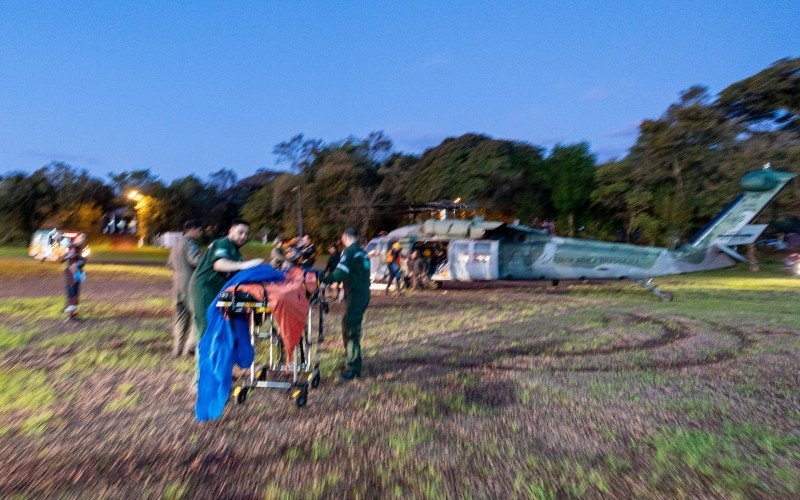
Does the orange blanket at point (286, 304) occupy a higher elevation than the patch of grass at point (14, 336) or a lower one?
higher

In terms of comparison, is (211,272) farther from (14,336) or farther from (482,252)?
(482,252)

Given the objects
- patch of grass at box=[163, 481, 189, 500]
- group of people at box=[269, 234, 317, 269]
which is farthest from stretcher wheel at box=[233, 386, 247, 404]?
group of people at box=[269, 234, 317, 269]

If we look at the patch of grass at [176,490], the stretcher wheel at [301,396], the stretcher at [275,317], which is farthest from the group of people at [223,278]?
the patch of grass at [176,490]

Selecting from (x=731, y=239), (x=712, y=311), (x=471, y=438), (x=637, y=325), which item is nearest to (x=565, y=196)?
(x=731, y=239)

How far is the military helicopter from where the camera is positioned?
728 inches

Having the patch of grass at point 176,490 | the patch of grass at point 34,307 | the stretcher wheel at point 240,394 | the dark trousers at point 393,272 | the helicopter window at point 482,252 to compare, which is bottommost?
the patch of grass at point 34,307

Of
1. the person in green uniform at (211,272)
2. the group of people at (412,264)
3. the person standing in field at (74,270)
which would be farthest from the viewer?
the group of people at (412,264)

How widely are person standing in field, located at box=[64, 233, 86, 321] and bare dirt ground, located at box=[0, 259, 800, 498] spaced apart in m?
1.04

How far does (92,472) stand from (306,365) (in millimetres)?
2578

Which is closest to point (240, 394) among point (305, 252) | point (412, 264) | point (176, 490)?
point (176, 490)

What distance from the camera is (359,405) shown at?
6.14 metres

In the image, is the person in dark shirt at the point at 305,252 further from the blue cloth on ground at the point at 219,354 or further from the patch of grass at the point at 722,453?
the patch of grass at the point at 722,453

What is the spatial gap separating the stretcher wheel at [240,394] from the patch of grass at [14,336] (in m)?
5.40

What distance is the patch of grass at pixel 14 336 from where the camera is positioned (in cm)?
963
